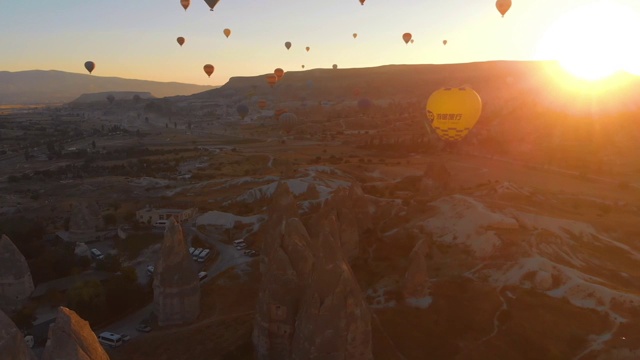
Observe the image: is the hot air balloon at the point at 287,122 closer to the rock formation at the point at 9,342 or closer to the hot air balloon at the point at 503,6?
the hot air balloon at the point at 503,6

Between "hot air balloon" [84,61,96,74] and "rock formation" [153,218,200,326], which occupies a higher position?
"hot air balloon" [84,61,96,74]

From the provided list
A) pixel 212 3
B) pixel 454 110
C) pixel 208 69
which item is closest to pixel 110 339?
pixel 454 110

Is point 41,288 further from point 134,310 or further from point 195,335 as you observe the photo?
point 195,335

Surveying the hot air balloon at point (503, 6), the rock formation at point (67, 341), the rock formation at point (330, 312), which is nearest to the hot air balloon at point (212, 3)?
the hot air balloon at point (503, 6)

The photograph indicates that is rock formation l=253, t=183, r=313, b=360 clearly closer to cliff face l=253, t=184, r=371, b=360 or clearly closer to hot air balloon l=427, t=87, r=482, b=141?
cliff face l=253, t=184, r=371, b=360

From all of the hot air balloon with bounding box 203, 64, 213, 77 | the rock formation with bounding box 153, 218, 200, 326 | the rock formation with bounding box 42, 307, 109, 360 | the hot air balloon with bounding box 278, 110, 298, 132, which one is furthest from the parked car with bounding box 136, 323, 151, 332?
the hot air balloon with bounding box 278, 110, 298, 132
